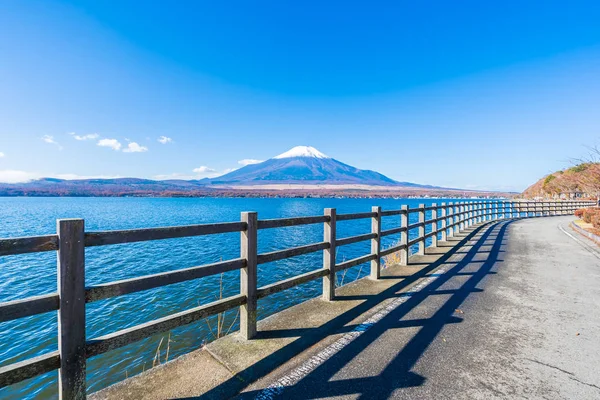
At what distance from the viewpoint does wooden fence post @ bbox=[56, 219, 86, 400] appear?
7.97ft

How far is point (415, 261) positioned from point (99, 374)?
7.82 m

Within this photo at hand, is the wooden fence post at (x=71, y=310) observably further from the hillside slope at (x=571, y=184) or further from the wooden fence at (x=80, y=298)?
the hillside slope at (x=571, y=184)

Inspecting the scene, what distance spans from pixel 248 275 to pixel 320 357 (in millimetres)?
1317

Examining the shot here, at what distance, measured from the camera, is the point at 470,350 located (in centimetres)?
372

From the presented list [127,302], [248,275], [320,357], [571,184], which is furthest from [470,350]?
[571,184]

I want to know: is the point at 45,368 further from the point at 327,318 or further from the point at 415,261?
the point at 415,261

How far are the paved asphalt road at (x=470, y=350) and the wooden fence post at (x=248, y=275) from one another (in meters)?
0.73

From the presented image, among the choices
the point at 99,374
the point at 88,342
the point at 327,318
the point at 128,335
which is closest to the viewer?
the point at 88,342

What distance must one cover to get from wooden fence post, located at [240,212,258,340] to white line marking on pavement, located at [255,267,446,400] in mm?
867

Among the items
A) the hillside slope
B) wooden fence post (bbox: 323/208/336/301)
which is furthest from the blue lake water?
the hillside slope

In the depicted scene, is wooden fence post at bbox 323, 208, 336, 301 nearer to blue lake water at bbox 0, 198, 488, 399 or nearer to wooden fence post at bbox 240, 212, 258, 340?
wooden fence post at bbox 240, 212, 258, 340

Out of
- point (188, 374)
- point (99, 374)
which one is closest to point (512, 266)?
point (188, 374)

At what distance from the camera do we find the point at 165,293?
11.3 metres

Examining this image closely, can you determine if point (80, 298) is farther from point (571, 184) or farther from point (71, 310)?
point (571, 184)
